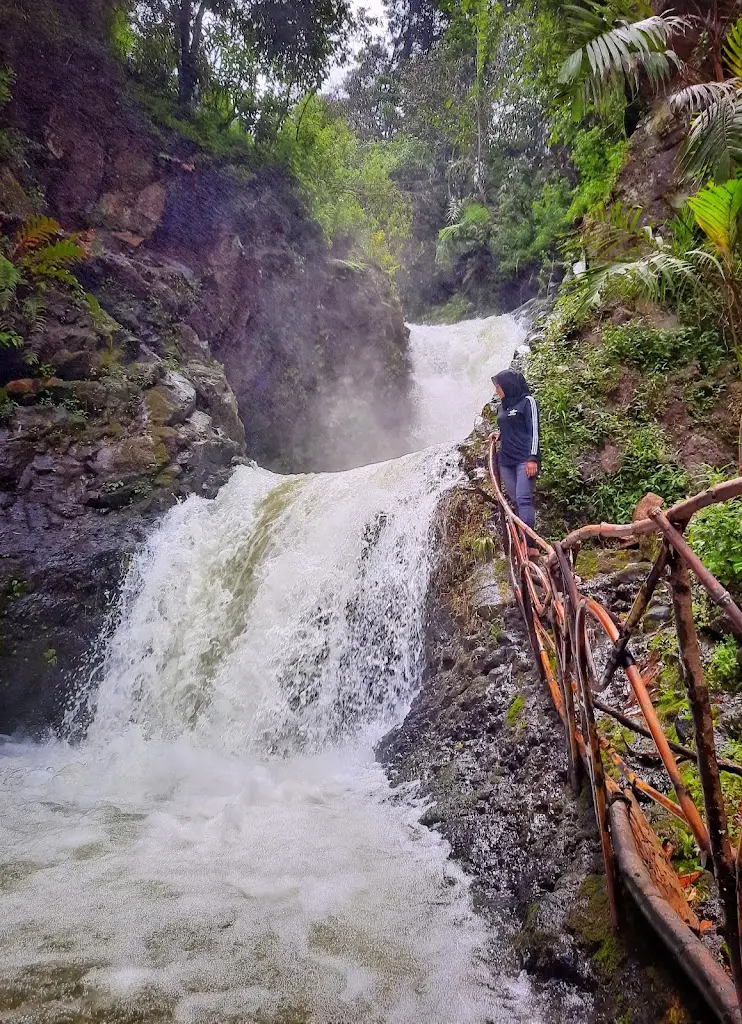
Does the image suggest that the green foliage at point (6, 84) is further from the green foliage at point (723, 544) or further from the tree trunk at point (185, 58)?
the green foliage at point (723, 544)

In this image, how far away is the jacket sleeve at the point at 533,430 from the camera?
17.5 ft

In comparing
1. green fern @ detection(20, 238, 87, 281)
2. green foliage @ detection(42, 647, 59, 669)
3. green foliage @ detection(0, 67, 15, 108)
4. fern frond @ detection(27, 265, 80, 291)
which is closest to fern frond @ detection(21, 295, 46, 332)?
fern frond @ detection(27, 265, 80, 291)

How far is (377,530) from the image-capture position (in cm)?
683

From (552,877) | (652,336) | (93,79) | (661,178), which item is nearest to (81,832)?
(552,877)

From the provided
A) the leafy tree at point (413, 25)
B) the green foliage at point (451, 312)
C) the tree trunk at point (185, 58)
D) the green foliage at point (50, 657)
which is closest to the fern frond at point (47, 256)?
the green foliage at point (50, 657)

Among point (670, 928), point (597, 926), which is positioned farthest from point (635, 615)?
point (597, 926)

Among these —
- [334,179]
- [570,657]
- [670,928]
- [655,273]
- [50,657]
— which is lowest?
[50,657]

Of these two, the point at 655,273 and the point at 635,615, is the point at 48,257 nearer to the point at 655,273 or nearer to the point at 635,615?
the point at 655,273

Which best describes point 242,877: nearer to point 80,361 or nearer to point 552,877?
point 552,877

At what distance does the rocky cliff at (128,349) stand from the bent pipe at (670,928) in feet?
22.9

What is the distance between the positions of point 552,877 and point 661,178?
28.1 feet

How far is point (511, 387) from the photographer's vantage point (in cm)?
562

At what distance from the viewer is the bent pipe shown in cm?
142

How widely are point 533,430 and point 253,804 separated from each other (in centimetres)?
395
